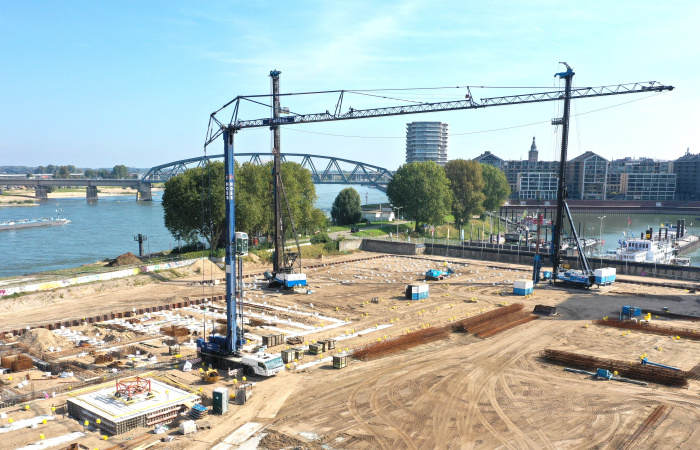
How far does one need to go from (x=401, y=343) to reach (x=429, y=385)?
4.44 m

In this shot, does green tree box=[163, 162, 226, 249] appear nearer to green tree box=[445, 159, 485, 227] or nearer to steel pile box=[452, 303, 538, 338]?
steel pile box=[452, 303, 538, 338]

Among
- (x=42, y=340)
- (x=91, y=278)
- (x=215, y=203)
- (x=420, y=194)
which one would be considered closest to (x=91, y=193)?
(x=420, y=194)

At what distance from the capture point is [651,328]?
2433 centimetres

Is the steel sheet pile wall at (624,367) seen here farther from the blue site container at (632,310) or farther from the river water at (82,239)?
the river water at (82,239)

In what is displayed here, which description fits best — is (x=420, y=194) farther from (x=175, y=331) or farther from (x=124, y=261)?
(x=175, y=331)

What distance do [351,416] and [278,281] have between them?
777 inches

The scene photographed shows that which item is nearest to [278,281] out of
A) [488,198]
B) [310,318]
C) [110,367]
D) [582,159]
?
[310,318]

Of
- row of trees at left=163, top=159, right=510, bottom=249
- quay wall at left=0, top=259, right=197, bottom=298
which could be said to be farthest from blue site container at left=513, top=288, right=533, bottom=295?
quay wall at left=0, top=259, right=197, bottom=298

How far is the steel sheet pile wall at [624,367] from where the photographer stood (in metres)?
17.2

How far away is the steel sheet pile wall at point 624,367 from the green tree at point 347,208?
52034mm

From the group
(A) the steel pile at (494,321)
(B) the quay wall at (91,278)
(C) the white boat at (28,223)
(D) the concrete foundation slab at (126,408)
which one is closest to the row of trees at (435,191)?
(B) the quay wall at (91,278)

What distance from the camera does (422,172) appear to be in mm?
69812

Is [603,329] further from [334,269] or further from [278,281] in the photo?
[334,269]

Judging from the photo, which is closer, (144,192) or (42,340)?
(42,340)
